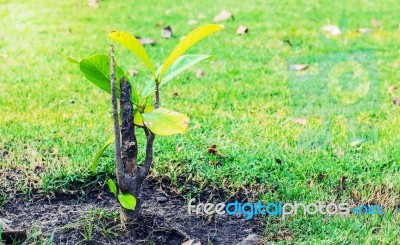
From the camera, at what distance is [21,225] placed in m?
2.64

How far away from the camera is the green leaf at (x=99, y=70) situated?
2340 mm

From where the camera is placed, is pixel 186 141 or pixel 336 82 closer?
pixel 186 141

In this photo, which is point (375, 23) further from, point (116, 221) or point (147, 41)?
point (116, 221)

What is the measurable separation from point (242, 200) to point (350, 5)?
3.80 m

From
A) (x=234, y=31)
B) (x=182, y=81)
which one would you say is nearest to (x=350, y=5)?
(x=234, y=31)

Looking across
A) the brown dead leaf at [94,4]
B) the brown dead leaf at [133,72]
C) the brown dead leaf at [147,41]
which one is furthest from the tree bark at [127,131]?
the brown dead leaf at [94,4]

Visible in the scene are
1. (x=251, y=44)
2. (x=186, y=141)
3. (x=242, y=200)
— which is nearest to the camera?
(x=242, y=200)

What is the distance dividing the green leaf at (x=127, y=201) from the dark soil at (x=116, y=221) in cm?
19

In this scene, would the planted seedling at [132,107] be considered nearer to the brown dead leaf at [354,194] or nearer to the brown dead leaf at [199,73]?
the brown dead leaf at [354,194]

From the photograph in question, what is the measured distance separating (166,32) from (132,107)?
3000 millimetres

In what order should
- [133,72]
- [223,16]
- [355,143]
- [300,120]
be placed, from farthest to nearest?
[223,16]
[133,72]
[300,120]
[355,143]

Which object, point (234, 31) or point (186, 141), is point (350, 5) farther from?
point (186, 141)

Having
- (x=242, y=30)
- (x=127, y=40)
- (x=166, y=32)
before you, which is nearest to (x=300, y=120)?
(x=127, y=40)

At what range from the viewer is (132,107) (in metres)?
2.37
